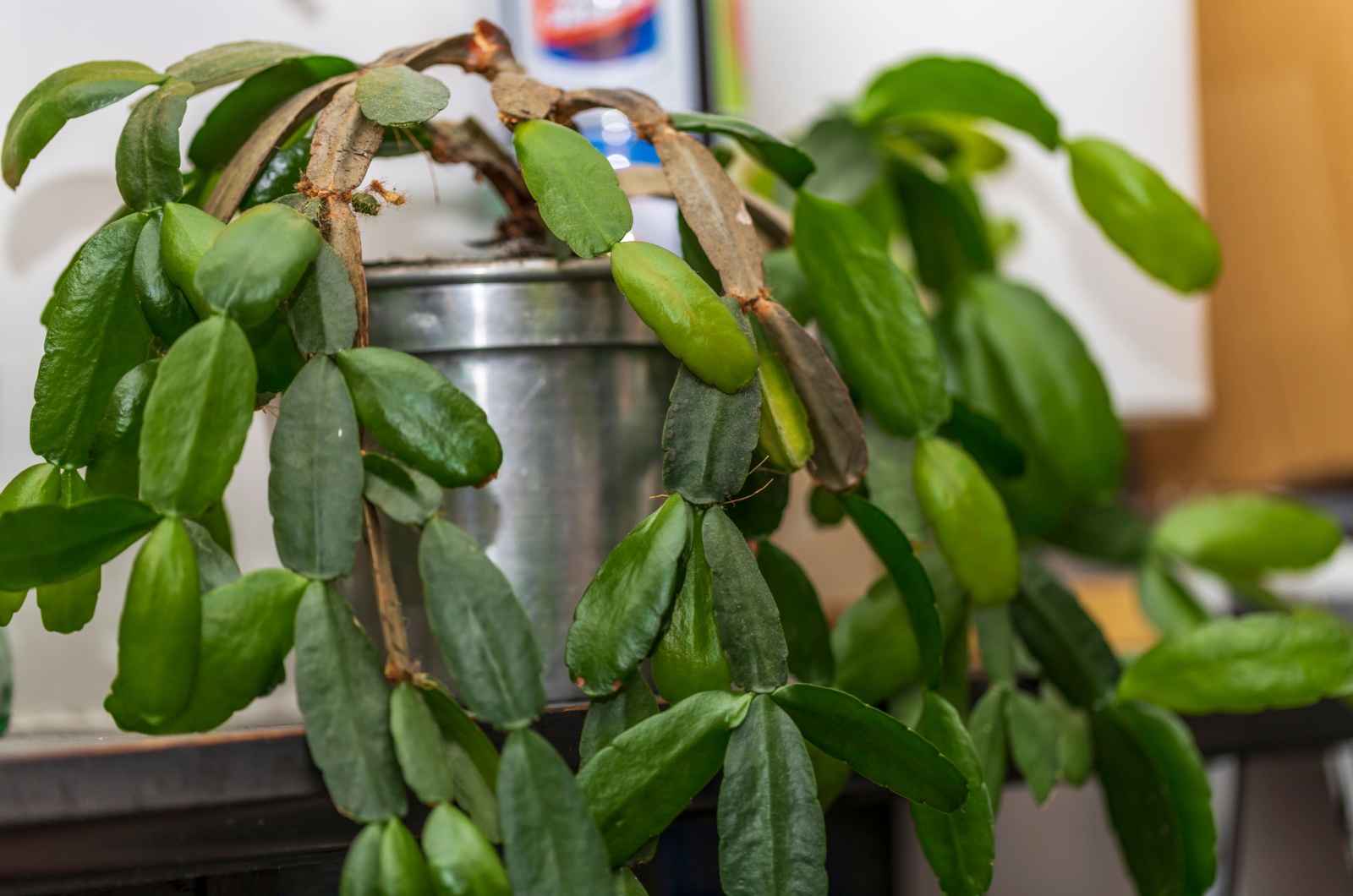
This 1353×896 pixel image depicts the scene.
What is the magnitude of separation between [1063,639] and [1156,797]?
9cm

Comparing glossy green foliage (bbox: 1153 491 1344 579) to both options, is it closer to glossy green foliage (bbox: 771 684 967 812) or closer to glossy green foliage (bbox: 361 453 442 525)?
glossy green foliage (bbox: 771 684 967 812)

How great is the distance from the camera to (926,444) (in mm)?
463

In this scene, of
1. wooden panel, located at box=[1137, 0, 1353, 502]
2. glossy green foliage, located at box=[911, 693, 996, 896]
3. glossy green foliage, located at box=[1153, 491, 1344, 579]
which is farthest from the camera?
wooden panel, located at box=[1137, 0, 1353, 502]

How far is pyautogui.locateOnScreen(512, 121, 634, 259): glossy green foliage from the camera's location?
36 centimetres

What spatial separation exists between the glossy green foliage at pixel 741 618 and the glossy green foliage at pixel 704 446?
12mm

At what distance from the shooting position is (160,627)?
11.7 inches

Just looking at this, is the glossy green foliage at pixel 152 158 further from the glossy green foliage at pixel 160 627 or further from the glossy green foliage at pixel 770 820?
the glossy green foliage at pixel 770 820

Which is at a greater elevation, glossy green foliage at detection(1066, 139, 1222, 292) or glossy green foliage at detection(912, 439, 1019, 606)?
glossy green foliage at detection(1066, 139, 1222, 292)

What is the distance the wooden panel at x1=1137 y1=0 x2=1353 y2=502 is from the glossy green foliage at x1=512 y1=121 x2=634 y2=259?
3.92ft

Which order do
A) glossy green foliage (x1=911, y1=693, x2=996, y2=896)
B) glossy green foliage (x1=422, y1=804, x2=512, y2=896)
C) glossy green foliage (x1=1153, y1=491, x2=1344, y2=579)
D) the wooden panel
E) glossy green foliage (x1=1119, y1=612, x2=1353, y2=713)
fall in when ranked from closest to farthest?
glossy green foliage (x1=422, y1=804, x2=512, y2=896)
glossy green foliage (x1=911, y1=693, x2=996, y2=896)
glossy green foliage (x1=1119, y1=612, x2=1353, y2=713)
glossy green foliage (x1=1153, y1=491, x2=1344, y2=579)
the wooden panel

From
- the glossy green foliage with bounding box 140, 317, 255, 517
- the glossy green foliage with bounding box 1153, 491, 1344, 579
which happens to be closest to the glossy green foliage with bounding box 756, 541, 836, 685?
the glossy green foliage with bounding box 140, 317, 255, 517

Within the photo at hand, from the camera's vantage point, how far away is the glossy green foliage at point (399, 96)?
1.23ft

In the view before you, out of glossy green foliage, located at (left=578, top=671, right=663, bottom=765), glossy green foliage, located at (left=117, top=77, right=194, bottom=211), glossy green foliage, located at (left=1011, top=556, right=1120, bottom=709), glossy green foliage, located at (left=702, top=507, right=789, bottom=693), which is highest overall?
glossy green foliage, located at (left=117, top=77, right=194, bottom=211)

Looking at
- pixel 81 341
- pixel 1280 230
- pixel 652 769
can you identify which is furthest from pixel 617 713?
pixel 1280 230
